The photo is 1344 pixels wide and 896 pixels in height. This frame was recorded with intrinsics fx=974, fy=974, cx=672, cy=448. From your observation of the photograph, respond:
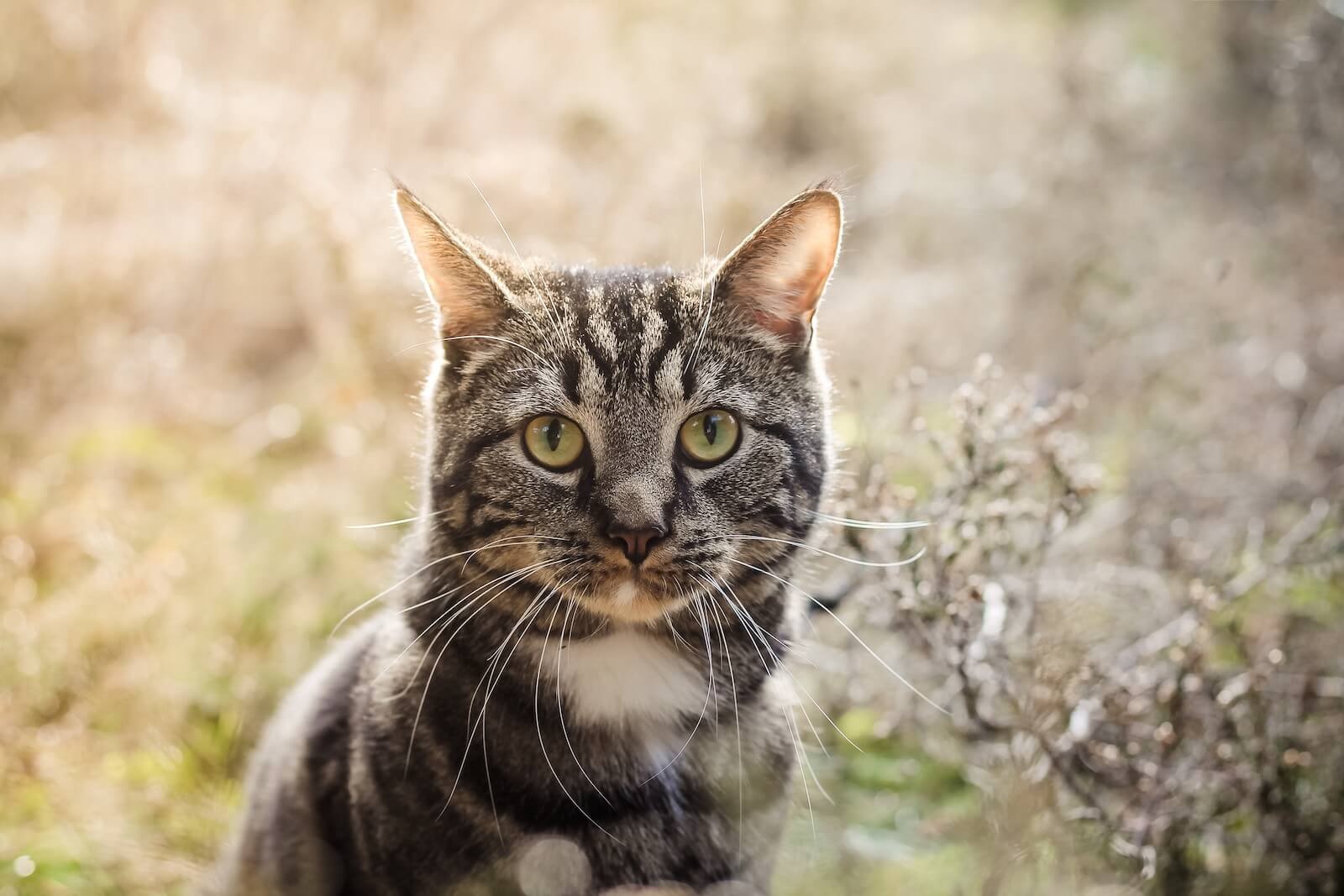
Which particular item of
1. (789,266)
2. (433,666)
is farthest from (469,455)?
(789,266)

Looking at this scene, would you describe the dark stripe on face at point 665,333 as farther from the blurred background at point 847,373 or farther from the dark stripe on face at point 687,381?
the blurred background at point 847,373

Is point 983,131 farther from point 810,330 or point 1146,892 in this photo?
point 1146,892

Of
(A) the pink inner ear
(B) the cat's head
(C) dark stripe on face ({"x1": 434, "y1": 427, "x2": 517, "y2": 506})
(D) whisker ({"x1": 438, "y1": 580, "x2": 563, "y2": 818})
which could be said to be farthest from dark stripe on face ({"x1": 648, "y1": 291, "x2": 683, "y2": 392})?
(D) whisker ({"x1": 438, "y1": 580, "x2": 563, "y2": 818})

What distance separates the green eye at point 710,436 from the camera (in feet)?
5.08

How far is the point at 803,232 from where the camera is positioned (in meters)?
1.58

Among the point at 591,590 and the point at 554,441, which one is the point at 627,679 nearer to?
the point at 591,590

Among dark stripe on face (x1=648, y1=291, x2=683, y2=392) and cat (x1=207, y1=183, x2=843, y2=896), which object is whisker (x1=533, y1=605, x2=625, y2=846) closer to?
cat (x1=207, y1=183, x2=843, y2=896)

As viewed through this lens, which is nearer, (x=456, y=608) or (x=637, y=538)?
(x=637, y=538)

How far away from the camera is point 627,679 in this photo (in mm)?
1578

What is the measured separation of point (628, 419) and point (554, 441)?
0.13 metres

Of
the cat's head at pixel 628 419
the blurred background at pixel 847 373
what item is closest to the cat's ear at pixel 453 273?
the cat's head at pixel 628 419

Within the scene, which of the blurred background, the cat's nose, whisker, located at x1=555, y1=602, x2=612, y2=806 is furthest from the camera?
A: the blurred background

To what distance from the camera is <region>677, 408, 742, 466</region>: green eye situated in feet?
5.08

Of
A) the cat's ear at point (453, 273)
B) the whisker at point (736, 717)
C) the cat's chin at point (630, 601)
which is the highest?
the cat's ear at point (453, 273)
